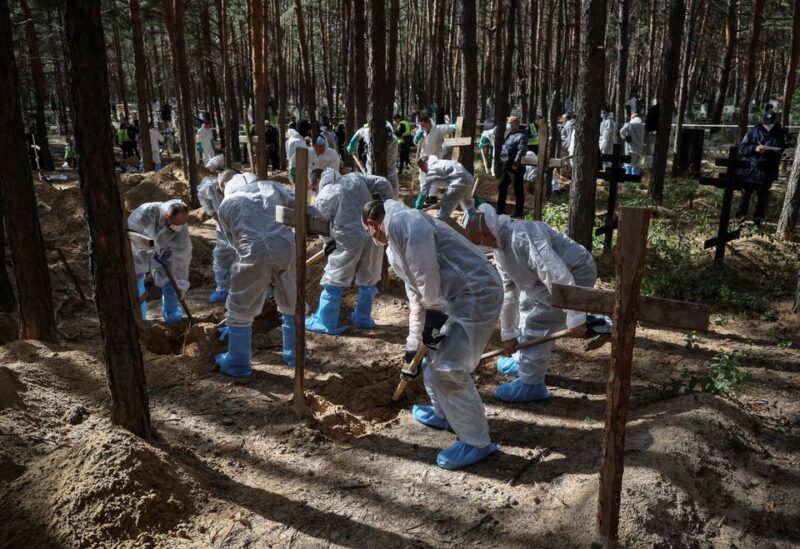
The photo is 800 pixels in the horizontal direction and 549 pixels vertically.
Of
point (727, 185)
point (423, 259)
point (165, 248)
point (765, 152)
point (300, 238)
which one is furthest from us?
point (765, 152)

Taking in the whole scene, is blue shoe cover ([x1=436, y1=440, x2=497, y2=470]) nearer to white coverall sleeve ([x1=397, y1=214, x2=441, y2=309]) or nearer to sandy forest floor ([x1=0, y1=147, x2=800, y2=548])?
sandy forest floor ([x1=0, y1=147, x2=800, y2=548])

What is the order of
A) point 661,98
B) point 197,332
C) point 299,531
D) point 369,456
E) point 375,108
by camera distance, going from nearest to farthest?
1. point 299,531
2. point 369,456
3. point 197,332
4. point 375,108
5. point 661,98

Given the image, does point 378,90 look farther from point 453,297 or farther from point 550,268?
point 453,297

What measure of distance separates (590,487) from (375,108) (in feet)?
22.2

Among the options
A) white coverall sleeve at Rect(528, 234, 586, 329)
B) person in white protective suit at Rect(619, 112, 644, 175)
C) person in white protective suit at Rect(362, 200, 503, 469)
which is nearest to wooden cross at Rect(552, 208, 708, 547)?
person in white protective suit at Rect(362, 200, 503, 469)

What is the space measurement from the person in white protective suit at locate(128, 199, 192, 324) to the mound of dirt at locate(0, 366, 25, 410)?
7.39ft

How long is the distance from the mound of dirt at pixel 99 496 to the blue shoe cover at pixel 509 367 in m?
3.17

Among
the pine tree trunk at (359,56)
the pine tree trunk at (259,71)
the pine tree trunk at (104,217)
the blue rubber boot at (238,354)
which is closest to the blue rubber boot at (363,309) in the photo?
the blue rubber boot at (238,354)

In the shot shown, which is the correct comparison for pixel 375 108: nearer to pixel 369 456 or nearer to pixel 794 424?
pixel 369 456

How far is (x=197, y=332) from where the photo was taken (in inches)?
268

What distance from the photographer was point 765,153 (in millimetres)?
10578

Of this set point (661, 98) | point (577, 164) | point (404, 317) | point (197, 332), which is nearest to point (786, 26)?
point (661, 98)

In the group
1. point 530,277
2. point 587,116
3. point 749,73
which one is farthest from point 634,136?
point 530,277

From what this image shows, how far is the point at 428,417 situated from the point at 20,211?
4.07m
